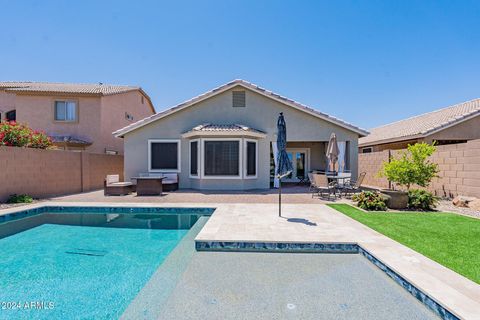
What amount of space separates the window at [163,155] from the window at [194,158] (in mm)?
938

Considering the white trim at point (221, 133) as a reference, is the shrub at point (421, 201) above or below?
below

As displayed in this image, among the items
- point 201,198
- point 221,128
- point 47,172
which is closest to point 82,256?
point 201,198

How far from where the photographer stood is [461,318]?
2965mm

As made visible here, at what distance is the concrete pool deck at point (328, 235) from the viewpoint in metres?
3.53

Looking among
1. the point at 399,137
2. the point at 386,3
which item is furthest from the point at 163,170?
the point at 399,137

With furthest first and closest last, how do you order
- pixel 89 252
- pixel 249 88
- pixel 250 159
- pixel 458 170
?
pixel 249 88 → pixel 250 159 → pixel 458 170 → pixel 89 252

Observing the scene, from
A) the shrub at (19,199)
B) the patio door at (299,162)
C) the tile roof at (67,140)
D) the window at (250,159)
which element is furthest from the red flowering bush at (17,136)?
the patio door at (299,162)

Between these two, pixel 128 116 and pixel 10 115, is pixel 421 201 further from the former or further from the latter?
pixel 10 115

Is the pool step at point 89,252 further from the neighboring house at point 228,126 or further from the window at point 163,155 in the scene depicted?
the window at point 163,155

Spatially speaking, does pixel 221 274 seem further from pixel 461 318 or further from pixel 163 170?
pixel 163 170

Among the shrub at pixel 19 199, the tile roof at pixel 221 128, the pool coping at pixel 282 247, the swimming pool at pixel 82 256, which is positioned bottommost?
the swimming pool at pixel 82 256

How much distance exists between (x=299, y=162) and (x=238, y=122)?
315 inches

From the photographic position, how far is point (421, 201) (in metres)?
9.73

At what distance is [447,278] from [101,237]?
831 centimetres
